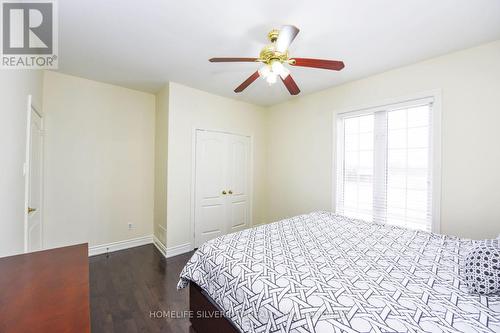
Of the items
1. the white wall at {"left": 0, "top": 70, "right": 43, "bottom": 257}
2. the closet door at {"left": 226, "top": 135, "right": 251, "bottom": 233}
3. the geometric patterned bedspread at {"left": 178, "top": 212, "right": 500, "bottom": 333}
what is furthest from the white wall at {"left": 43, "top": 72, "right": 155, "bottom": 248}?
the geometric patterned bedspread at {"left": 178, "top": 212, "right": 500, "bottom": 333}

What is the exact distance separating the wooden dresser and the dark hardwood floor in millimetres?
975

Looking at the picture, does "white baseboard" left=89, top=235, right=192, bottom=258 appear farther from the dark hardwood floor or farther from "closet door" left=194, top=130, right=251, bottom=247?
"closet door" left=194, top=130, right=251, bottom=247

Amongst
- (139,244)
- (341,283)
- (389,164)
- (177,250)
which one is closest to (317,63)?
(341,283)

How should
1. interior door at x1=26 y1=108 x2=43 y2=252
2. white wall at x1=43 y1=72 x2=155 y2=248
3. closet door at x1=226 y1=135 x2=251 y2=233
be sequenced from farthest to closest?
closet door at x1=226 y1=135 x2=251 y2=233 → white wall at x1=43 y1=72 x2=155 y2=248 → interior door at x1=26 y1=108 x2=43 y2=252

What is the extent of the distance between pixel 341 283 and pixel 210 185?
2.62m

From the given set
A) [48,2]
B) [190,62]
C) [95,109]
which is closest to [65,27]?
[48,2]

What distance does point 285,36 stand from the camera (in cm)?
144

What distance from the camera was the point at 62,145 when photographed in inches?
111

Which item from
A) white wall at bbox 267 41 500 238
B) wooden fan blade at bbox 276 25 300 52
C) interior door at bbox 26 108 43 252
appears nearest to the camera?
wooden fan blade at bbox 276 25 300 52

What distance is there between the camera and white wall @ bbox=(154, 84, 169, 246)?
3104mm

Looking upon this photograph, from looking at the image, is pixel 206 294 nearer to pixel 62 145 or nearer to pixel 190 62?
pixel 190 62

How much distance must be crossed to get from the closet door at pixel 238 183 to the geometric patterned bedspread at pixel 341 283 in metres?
1.82

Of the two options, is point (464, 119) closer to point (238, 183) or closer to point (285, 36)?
point (285, 36)

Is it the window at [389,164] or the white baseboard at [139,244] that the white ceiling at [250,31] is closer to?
the window at [389,164]
